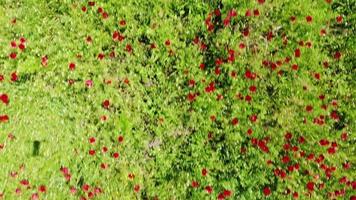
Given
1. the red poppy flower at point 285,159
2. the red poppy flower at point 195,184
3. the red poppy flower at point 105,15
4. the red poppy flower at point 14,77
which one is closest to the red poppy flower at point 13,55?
the red poppy flower at point 14,77

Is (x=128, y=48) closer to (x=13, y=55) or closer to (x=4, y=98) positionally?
(x=13, y=55)

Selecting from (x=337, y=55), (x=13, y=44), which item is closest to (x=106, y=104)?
(x=13, y=44)

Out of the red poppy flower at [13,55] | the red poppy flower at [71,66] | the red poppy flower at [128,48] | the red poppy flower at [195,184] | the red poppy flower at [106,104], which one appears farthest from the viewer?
the red poppy flower at [128,48]

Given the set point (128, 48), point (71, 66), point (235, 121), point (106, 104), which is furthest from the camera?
point (128, 48)

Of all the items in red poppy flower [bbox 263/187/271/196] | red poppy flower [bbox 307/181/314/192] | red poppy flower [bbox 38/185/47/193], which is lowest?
red poppy flower [bbox 38/185/47/193]

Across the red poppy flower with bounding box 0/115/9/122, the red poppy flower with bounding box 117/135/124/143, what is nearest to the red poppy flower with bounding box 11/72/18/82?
the red poppy flower with bounding box 0/115/9/122

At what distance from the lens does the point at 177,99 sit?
11.0m

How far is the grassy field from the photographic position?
33.0 ft

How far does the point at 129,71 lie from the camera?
11.4m

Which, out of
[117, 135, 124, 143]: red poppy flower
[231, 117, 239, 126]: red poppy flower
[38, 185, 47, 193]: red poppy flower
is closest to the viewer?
[38, 185, 47, 193]: red poppy flower

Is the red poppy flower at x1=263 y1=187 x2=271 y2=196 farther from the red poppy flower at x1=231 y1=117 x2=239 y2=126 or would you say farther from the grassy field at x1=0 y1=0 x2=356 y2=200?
the red poppy flower at x1=231 y1=117 x2=239 y2=126

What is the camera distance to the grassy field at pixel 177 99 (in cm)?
1006

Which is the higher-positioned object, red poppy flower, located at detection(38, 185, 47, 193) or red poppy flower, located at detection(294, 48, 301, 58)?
red poppy flower, located at detection(294, 48, 301, 58)

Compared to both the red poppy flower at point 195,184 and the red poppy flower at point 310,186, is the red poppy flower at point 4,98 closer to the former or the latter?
the red poppy flower at point 195,184
